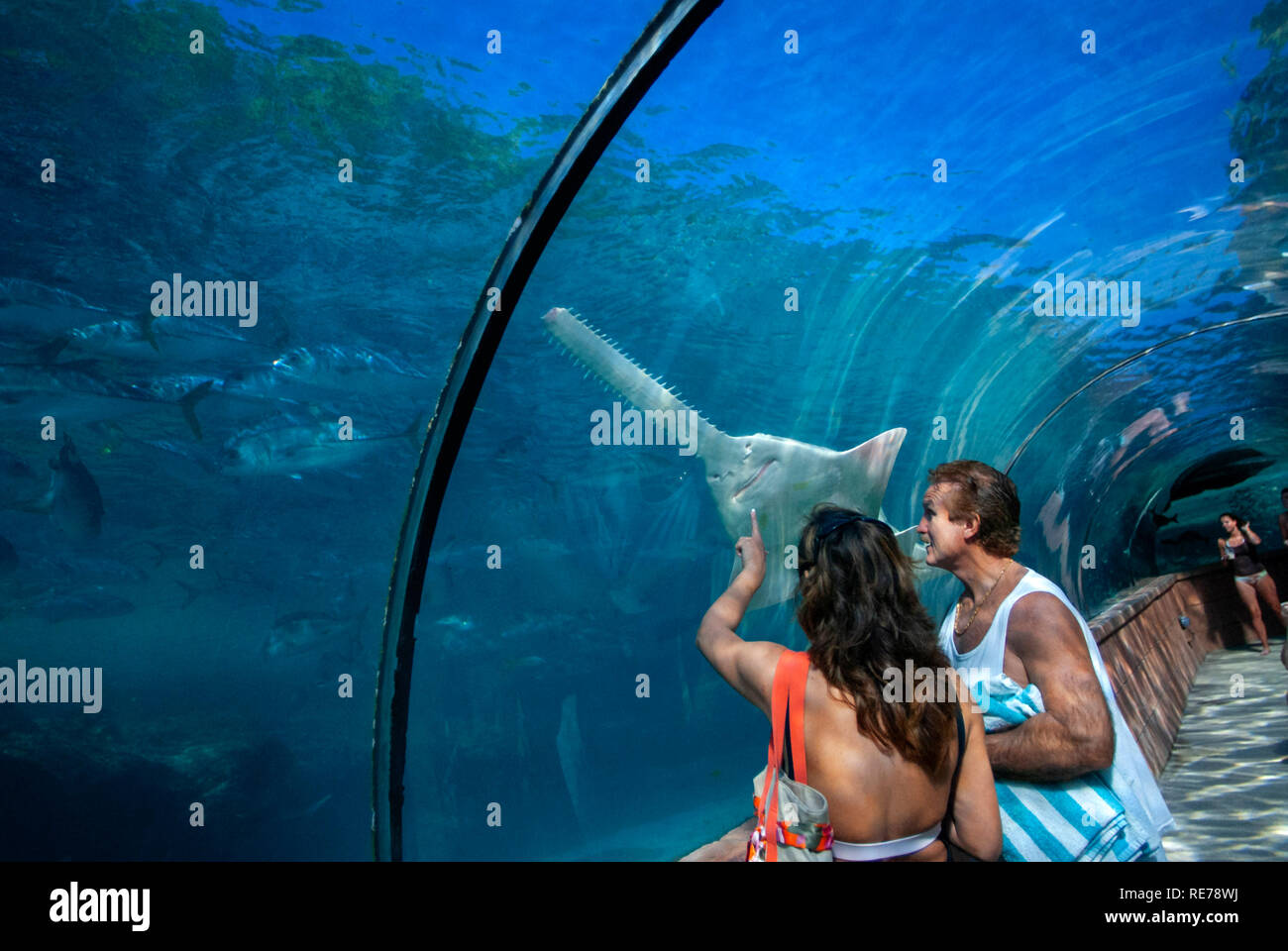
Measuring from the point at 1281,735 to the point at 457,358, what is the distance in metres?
8.22

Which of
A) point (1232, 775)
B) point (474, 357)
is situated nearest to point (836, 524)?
point (474, 357)

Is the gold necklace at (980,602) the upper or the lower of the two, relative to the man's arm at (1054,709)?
upper

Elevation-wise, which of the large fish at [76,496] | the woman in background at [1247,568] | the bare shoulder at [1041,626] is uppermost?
the large fish at [76,496]

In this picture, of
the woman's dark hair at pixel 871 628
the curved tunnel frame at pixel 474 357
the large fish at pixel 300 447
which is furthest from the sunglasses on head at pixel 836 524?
the large fish at pixel 300 447

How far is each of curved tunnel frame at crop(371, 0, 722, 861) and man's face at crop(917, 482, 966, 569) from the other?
1.66 meters

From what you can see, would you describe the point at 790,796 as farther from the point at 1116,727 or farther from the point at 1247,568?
the point at 1247,568

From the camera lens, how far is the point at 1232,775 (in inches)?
220

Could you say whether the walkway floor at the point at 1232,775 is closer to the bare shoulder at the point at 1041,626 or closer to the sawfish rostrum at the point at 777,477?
the sawfish rostrum at the point at 777,477

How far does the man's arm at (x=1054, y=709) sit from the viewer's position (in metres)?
1.90

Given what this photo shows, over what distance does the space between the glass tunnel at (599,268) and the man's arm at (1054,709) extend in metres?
2.02

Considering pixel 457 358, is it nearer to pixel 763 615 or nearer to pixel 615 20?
pixel 615 20

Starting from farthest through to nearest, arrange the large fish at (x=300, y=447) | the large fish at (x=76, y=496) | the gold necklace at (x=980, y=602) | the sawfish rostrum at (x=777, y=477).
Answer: the large fish at (x=300, y=447) → the large fish at (x=76, y=496) → the sawfish rostrum at (x=777, y=477) → the gold necklace at (x=980, y=602)

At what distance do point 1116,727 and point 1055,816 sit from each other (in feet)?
1.03
